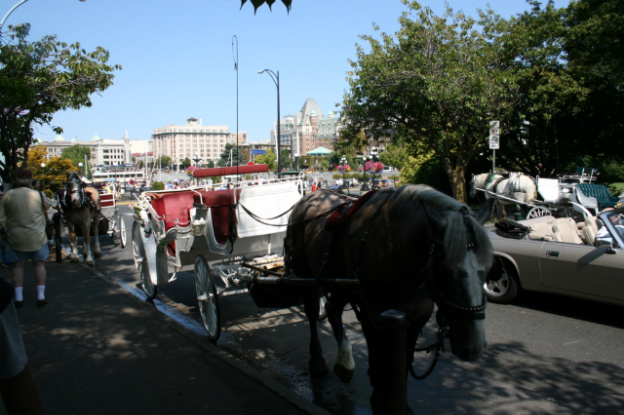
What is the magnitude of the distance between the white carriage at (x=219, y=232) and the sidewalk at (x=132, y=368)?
621 mm

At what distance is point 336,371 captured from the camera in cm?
471

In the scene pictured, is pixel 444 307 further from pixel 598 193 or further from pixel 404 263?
pixel 598 193

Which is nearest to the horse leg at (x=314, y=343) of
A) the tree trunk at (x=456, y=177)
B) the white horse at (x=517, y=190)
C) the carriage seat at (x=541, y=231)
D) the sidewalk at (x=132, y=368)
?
the sidewalk at (x=132, y=368)

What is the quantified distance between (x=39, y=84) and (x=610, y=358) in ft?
40.4

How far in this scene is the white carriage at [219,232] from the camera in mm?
6121

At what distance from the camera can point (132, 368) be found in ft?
16.3

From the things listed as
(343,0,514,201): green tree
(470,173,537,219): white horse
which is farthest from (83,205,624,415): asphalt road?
(343,0,514,201): green tree

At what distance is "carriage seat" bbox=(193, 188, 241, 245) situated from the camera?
6098mm

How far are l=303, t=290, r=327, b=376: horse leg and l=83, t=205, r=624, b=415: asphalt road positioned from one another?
11cm

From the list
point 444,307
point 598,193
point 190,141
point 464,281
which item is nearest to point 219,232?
point 444,307

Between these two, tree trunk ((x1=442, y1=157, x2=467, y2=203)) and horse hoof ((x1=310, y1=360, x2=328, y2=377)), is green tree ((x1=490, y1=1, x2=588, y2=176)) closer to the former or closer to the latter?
tree trunk ((x1=442, y1=157, x2=467, y2=203))

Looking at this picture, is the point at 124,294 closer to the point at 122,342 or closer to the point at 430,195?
the point at 122,342

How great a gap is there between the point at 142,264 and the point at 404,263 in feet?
19.5

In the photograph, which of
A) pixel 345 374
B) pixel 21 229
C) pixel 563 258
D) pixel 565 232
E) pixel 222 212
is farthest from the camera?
pixel 565 232
